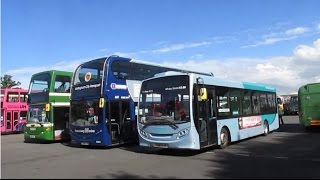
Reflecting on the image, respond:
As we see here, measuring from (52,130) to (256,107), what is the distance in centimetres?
1026

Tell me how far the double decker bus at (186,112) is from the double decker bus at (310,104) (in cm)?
840

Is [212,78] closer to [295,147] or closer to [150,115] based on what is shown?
[150,115]

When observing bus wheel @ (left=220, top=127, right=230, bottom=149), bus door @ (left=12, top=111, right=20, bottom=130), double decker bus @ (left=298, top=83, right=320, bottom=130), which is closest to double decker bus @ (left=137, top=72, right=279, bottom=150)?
bus wheel @ (left=220, top=127, right=230, bottom=149)

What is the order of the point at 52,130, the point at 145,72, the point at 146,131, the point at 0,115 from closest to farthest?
the point at 146,131, the point at 145,72, the point at 52,130, the point at 0,115

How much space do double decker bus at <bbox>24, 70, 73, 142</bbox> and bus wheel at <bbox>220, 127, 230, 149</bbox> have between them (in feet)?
29.3

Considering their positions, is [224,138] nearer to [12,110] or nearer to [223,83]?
[223,83]

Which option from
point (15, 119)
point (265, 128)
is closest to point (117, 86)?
point (265, 128)

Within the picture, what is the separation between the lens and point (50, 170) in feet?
39.2

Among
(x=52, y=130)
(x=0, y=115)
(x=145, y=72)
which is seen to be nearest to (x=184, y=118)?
(x=145, y=72)

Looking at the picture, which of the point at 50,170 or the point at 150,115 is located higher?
the point at 150,115

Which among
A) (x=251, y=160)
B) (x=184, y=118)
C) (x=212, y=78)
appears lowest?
(x=251, y=160)

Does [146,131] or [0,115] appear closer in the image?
[146,131]

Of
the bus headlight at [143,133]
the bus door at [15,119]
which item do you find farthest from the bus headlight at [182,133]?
the bus door at [15,119]

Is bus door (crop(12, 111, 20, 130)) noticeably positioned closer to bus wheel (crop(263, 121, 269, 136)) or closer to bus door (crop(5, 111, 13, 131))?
bus door (crop(5, 111, 13, 131))
